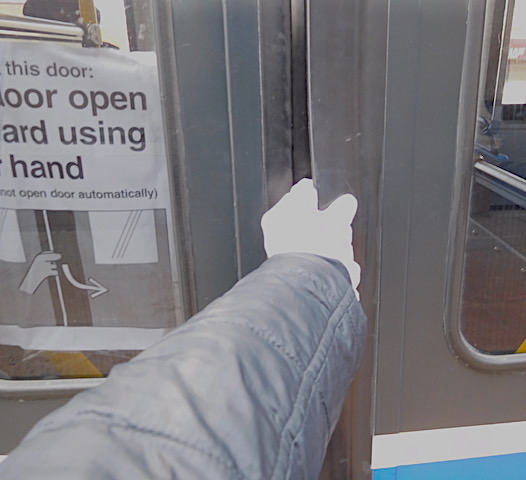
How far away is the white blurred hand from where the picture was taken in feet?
2.90

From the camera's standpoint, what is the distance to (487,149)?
0.96 meters

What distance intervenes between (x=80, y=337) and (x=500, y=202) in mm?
835

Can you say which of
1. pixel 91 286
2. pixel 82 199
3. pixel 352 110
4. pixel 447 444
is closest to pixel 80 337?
pixel 91 286

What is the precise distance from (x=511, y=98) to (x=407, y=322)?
45cm

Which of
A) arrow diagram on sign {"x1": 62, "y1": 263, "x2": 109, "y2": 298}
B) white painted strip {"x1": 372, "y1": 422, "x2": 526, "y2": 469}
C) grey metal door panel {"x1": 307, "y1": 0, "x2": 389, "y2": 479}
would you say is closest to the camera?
grey metal door panel {"x1": 307, "y1": 0, "x2": 389, "y2": 479}

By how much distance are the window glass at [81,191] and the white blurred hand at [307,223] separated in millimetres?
194

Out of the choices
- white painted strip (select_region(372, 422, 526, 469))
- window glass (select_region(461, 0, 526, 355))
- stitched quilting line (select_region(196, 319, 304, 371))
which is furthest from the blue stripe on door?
stitched quilting line (select_region(196, 319, 304, 371))

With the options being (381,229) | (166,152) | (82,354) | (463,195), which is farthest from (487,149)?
(82,354)

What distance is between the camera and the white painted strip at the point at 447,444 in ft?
3.54

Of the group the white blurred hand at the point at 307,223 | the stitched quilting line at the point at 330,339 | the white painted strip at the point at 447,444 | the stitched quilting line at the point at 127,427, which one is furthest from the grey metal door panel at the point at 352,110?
the stitched quilting line at the point at 127,427

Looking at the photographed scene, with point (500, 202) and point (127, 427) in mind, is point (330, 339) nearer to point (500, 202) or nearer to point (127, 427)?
point (127, 427)

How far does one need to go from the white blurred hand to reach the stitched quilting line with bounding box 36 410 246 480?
1.54ft

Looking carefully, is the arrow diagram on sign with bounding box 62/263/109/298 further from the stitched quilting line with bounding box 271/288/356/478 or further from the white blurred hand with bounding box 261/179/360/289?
the stitched quilting line with bounding box 271/288/356/478

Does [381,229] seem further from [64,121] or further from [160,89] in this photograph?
[64,121]
